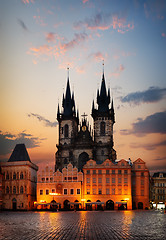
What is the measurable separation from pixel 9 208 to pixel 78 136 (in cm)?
3541

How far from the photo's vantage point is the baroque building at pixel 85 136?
4680 inches

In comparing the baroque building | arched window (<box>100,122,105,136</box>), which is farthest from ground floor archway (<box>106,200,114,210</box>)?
arched window (<box>100,122,105,136</box>)

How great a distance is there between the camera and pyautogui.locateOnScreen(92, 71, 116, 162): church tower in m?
119

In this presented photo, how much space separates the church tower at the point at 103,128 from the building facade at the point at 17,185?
25.7 metres

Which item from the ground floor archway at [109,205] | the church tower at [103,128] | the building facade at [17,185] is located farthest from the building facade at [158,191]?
the building facade at [17,185]

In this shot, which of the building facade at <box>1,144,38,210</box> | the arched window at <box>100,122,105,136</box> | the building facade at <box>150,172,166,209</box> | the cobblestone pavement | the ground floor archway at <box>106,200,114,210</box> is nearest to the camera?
the cobblestone pavement

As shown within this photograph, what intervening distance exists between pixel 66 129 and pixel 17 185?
31.1 meters

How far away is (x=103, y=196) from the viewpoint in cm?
9775

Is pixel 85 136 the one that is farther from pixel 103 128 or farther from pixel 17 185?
pixel 17 185

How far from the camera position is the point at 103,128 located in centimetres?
12212

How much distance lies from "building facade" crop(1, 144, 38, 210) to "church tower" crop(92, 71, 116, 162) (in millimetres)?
25656

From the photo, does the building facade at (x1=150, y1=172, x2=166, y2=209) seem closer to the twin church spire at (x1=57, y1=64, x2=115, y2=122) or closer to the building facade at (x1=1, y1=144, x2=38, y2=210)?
the twin church spire at (x1=57, y1=64, x2=115, y2=122)

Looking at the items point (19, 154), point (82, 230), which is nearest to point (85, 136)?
point (19, 154)

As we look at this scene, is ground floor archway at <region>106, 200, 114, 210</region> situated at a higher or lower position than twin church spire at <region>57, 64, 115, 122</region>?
lower
